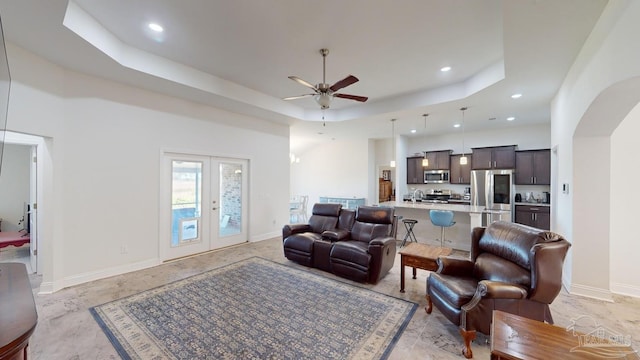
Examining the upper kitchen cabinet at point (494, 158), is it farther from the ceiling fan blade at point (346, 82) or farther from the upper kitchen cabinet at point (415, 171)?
the ceiling fan blade at point (346, 82)

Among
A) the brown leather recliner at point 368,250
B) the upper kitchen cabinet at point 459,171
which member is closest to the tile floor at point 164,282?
the brown leather recliner at point 368,250

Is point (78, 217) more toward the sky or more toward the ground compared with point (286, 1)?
more toward the ground

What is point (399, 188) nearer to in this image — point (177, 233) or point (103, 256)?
point (177, 233)

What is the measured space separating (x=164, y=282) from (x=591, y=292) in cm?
567

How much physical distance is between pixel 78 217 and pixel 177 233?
1.44 m

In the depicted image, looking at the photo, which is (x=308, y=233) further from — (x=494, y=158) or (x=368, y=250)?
(x=494, y=158)

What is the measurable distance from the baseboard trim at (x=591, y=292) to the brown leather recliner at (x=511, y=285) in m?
1.65

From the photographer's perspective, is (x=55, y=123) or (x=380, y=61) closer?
(x=55, y=123)

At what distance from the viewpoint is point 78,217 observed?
11.9ft

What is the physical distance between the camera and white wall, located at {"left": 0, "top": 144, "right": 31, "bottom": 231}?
516 centimetres

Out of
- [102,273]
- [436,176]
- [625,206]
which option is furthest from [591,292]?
[102,273]

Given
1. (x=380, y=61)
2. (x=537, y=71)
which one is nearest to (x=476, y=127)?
(x=537, y=71)

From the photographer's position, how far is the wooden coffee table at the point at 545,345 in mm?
1430

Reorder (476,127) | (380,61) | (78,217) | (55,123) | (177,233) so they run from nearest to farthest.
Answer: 1. (55,123)
2. (78,217)
3. (380,61)
4. (177,233)
5. (476,127)
